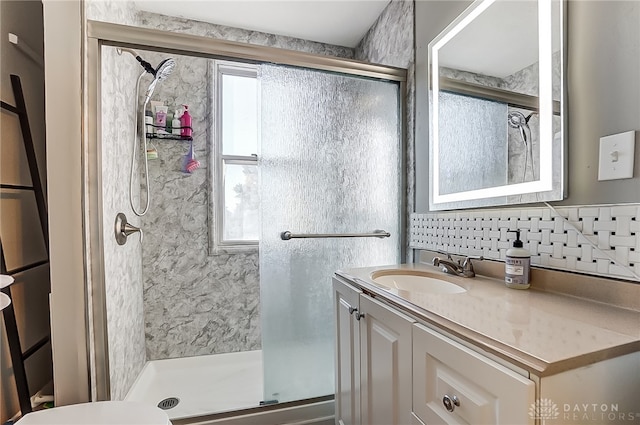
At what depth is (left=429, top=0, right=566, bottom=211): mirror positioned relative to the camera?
0.90 meters

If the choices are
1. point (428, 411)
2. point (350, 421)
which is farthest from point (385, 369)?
point (350, 421)

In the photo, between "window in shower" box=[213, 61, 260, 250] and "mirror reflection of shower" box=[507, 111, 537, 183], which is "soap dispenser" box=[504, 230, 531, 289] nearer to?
"mirror reflection of shower" box=[507, 111, 537, 183]

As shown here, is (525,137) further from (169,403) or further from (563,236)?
(169,403)

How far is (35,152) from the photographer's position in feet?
4.12

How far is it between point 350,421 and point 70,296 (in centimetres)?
121

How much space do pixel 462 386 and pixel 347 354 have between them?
642 mm

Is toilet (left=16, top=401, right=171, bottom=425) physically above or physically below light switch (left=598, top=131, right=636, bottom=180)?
below

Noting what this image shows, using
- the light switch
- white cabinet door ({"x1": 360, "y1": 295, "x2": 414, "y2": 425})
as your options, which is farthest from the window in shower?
the light switch

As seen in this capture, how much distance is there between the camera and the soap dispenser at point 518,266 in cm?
90

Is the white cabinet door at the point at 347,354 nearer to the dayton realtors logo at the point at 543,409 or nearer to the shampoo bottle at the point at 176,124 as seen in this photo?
the dayton realtors logo at the point at 543,409

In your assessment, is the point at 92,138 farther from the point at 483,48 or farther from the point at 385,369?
the point at 483,48

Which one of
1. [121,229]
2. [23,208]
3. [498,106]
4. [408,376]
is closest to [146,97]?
[121,229]

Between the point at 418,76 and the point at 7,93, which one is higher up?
the point at 418,76

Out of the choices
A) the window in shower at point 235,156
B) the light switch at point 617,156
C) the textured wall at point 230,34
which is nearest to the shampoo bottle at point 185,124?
the window in shower at point 235,156
